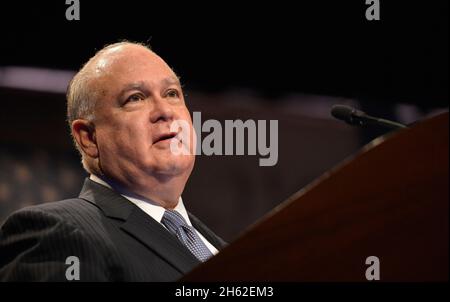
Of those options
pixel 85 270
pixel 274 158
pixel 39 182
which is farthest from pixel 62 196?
pixel 85 270

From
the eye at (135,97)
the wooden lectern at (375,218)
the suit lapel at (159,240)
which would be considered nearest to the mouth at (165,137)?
the eye at (135,97)

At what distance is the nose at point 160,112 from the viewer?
1553 millimetres

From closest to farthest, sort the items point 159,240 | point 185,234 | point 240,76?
point 159,240, point 185,234, point 240,76

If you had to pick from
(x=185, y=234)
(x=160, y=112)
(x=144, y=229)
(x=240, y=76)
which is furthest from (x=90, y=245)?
(x=240, y=76)

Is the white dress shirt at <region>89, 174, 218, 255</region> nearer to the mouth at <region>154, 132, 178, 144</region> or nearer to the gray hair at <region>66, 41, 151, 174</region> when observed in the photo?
the gray hair at <region>66, 41, 151, 174</region>

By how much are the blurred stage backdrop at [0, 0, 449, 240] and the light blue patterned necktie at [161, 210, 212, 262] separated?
42.9 inches

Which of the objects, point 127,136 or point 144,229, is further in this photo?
point 127,136

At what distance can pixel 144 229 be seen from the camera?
4.39 ft

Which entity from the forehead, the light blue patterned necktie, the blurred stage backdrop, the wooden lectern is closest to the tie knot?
the light blue patterned necktie

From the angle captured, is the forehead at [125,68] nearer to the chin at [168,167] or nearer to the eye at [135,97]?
the eye at [135,97]

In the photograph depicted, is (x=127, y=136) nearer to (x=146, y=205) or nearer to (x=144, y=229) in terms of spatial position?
(x=146, y=205)

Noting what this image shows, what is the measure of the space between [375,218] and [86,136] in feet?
3.62

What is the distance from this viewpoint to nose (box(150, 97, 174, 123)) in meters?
1.55

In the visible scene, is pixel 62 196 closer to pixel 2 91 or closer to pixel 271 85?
pixel 2 91
